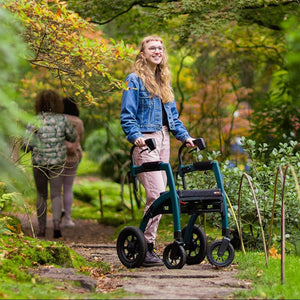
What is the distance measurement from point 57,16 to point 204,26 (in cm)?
324

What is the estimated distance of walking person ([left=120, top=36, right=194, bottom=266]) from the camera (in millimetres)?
5098

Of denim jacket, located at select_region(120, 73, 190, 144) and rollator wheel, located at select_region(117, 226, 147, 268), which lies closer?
rollator wheel, located at select_region(117, 226, 147, 268)

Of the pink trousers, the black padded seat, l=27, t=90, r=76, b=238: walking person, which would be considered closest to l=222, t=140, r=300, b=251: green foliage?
the pink trousers

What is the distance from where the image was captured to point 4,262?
425 cm

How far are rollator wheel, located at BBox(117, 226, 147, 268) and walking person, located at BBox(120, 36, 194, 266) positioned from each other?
6.4 inches

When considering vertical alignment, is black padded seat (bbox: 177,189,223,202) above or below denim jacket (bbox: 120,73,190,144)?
below

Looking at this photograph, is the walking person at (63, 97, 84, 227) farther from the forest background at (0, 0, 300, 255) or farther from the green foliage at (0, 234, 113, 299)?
the green foliage at (0, 234, 113, 299)

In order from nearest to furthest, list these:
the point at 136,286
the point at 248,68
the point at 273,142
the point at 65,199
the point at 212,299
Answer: the point at 212,299, the point at 136,286, the point at 273,142, the point at 65,199, the point at 248,68

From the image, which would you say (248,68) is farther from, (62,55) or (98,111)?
(62,55)

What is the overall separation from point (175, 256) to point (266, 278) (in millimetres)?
828

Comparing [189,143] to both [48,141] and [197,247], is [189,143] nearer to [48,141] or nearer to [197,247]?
[197,247]

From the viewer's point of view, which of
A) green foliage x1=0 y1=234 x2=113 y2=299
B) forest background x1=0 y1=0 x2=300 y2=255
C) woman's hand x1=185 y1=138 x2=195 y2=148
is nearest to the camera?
green foliage x1=0 y1=234 x2=113 y2=299

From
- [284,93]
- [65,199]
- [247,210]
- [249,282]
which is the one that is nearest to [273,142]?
[284,93]

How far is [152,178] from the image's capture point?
16.7 feet
